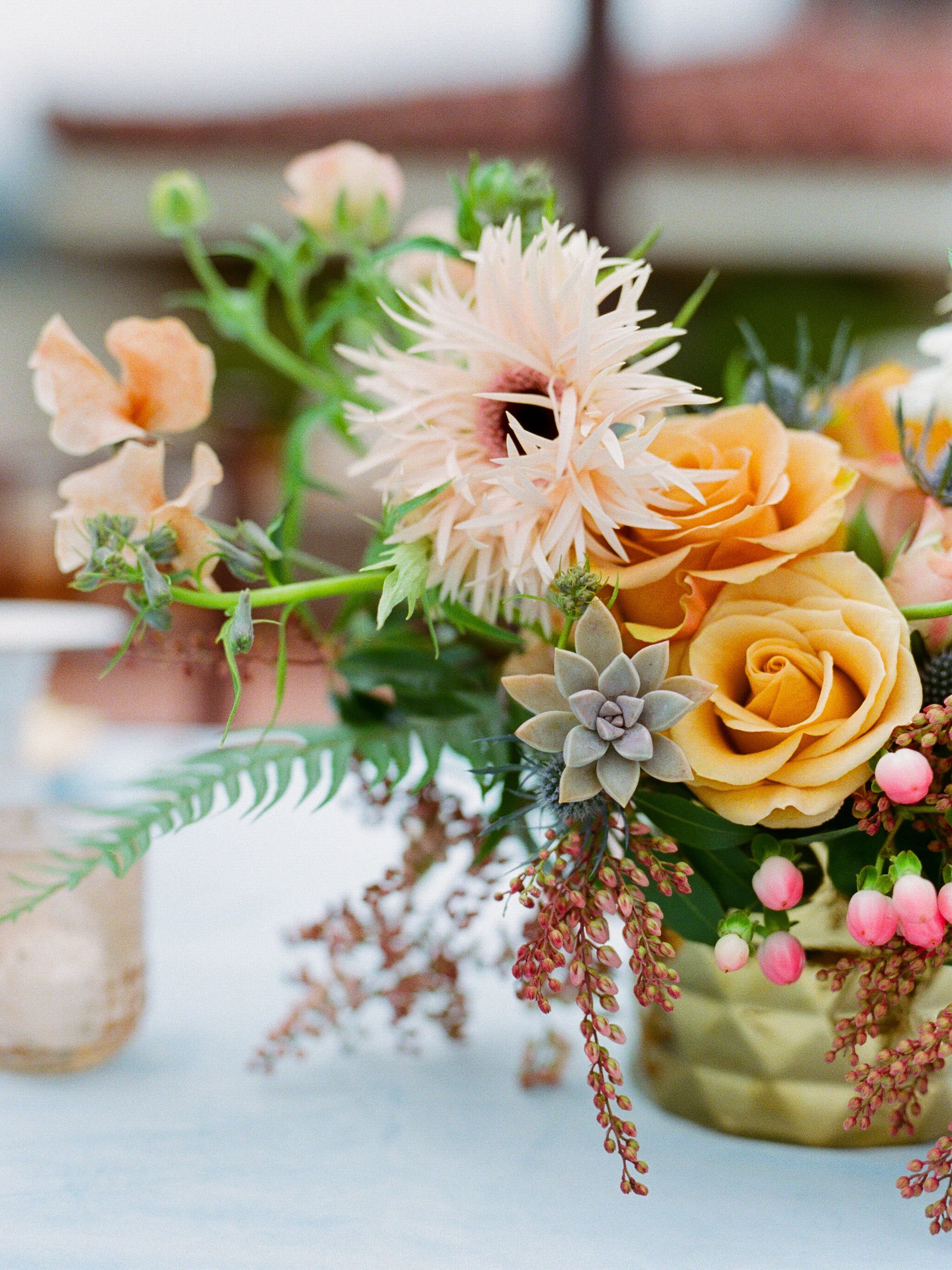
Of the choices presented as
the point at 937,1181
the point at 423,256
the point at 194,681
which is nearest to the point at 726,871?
the point at 937,1181

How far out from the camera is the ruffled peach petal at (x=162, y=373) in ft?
1.52

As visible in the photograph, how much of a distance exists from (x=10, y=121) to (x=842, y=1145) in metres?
7.51

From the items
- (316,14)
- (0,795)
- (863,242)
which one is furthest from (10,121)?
(0,795)

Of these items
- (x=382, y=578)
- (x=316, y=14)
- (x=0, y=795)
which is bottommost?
(x=0, y=795)

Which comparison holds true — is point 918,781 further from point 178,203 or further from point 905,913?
point 178,203

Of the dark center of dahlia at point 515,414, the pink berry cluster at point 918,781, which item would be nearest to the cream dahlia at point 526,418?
the dark center of dahlia at point 515,414

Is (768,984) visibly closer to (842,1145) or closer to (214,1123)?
(842,1145)

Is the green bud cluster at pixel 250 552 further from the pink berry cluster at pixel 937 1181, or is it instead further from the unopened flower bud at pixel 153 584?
the pink berry cluster at pixel 937 1181

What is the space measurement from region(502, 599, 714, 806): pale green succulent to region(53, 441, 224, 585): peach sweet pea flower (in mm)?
143

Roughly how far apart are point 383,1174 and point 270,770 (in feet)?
0.52

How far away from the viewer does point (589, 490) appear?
1.27 feet

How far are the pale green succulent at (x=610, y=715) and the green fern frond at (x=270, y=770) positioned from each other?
0.25ft

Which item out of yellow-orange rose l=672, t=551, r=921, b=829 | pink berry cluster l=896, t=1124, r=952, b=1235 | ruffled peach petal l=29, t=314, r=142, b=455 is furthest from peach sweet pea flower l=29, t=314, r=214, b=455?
pink berry cluster l=896, t=1124, r=952, b=1235

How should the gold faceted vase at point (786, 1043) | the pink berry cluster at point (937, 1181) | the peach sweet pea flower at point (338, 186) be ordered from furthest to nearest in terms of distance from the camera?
the peach sweet pea flower at point (338, 186), the gold faceted vase at point (786, 1043), the pink berry cluster at point (937, 1181)
